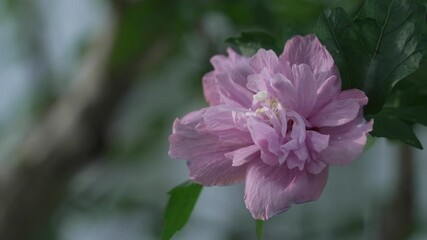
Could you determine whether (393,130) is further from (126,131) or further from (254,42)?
(126,131)

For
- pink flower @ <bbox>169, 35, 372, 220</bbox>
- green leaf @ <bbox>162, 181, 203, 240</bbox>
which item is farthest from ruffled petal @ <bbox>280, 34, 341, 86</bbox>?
green leaf @ <bbox>162, 181, 203, 240</bbox>

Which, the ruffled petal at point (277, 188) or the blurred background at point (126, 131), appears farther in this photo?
the blurred background at point (126, 131)

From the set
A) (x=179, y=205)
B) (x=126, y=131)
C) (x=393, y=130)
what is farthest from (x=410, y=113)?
(x=126, y=131)

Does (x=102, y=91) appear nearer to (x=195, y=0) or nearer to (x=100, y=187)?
(x=195, y=0)

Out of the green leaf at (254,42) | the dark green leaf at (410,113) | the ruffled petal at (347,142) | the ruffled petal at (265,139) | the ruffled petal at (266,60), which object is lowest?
the dark green leaf at (410,113)

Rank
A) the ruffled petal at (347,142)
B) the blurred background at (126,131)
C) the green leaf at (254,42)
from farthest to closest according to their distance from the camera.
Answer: the blurred background at (126,131), the green leaf at (254,42), the ruffled petal at (347,142)

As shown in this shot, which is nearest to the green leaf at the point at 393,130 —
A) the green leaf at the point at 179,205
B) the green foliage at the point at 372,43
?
the green foliage at the point at 372,43

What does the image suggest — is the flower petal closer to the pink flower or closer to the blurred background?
the pink flower

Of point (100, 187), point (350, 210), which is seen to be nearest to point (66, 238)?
point (100, 187)

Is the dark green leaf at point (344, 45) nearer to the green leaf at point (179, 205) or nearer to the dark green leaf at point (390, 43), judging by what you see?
the dark green leaf at point (390, 43)
